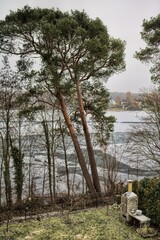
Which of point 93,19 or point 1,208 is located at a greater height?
point 93,19

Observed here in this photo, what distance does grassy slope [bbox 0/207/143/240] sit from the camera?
8089mm

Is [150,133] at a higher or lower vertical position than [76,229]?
higher

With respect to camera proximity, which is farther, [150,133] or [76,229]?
[150,133]

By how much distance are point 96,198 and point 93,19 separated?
8119 mm

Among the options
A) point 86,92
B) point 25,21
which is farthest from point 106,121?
point 25,21

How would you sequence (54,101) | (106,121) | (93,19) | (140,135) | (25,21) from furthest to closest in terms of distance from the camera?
(140,135) < (54,101) < (106,121) < (93,19) < (25,21)

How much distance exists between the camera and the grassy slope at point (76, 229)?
8.09 meters

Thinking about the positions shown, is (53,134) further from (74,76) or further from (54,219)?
(54,219)

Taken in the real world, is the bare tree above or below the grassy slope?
above

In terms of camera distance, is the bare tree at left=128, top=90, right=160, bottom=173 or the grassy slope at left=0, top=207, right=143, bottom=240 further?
the bare tree at left=128, top=90, right=160, bottom=173

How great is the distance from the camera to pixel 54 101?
15484 millimetres

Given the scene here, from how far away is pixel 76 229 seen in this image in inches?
343

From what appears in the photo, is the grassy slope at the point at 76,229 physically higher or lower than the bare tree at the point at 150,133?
lower

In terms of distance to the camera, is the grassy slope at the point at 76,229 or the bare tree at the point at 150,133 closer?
the grassy slope at the point at 76,229
